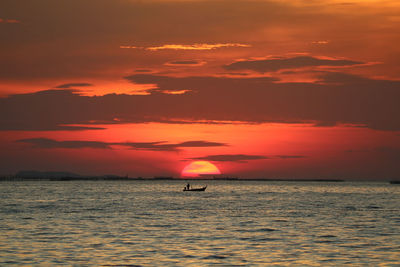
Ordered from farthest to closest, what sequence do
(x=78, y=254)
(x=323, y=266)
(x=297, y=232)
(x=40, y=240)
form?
(x=297, y=232)
(x=40, y=240)
(x=78, y=254)
(x=323, y=266)

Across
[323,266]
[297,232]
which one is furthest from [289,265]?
[297,232]

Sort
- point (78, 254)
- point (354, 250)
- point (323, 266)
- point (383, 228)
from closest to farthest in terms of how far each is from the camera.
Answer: point (323, 266) < point (78, 254) < point (354, 250) < point (383, 228)

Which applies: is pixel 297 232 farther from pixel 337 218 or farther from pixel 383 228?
pixel 337 218

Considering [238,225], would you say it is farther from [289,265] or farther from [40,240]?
[289,265]

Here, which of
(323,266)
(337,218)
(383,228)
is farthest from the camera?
(337,218)

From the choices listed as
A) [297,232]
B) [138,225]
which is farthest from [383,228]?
[138,225]

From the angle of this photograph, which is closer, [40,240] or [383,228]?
[40,240]

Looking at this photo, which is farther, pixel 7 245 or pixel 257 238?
pixel 257 238

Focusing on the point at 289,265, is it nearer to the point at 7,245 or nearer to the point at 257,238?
the point at 257,238

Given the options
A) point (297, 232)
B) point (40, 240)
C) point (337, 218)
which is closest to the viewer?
point (40, 240)

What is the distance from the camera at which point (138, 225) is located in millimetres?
65812

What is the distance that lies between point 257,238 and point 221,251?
385 inches

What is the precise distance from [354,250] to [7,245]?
1014 inches

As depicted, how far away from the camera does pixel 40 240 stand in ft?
166
